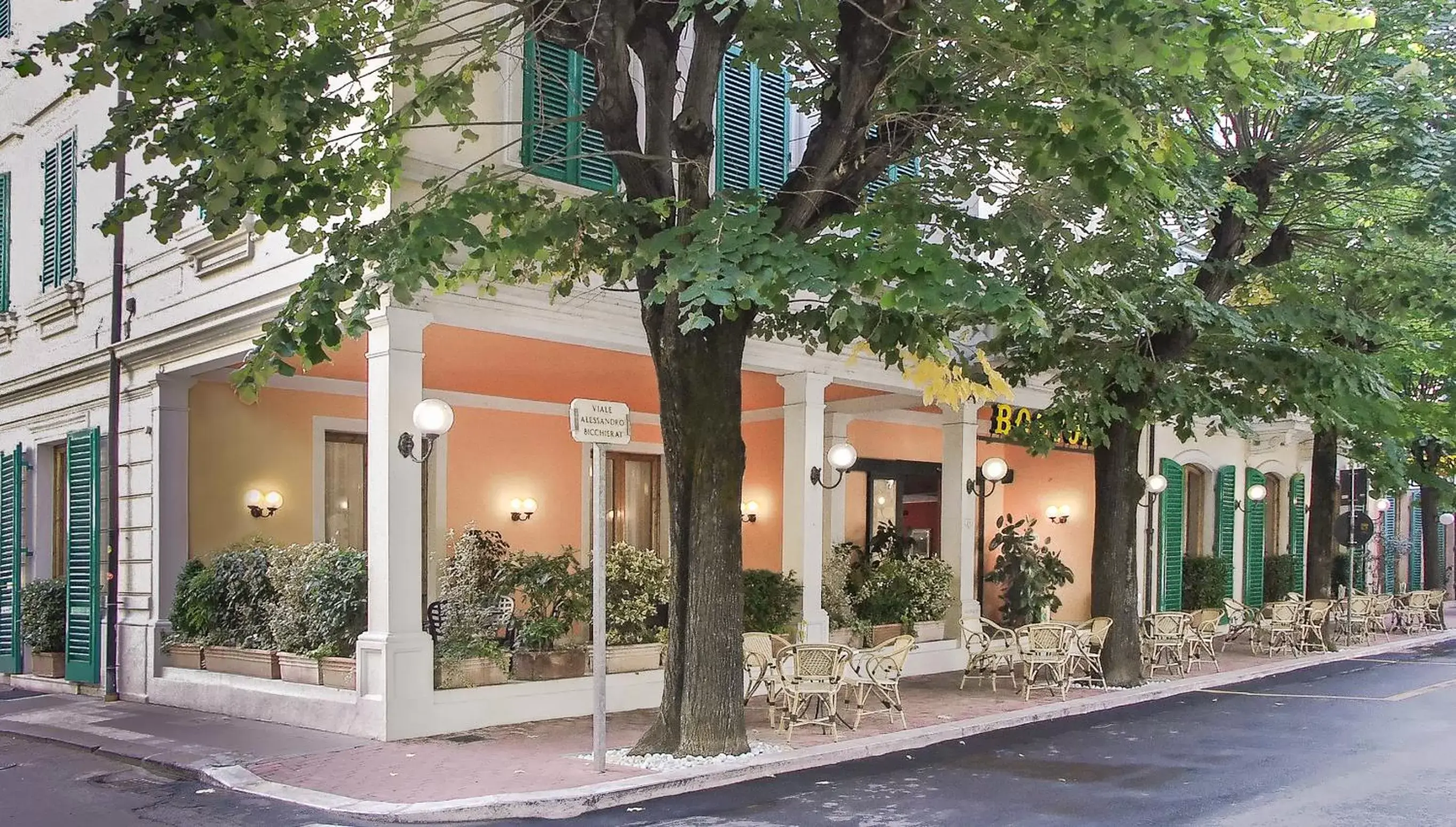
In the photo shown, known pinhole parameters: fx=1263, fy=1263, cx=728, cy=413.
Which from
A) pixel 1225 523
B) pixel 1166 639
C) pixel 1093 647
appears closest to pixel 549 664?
pixel 1093 647

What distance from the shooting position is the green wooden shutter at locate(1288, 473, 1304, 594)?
2706cm

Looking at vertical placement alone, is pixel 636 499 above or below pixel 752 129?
below

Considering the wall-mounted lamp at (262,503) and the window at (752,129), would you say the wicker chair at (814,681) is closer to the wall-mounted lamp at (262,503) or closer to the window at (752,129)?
the window at (752,129)

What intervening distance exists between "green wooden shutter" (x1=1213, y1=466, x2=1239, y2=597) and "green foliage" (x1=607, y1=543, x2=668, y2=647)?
1489cm

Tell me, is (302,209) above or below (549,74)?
below

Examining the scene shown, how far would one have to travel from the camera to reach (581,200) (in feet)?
30.6

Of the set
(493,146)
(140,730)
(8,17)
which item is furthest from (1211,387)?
(8,17)

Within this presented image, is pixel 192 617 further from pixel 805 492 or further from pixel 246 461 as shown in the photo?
pixel 805 492

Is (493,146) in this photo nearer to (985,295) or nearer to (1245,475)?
(985,295)

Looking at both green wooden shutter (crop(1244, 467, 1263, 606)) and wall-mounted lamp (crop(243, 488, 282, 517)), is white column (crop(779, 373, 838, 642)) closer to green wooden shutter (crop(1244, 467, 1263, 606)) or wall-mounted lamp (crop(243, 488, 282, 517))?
wall-mounted lamp (crop(243, 488, 282, 517))

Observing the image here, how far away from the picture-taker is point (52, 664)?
16.1m

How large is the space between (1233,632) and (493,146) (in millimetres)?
16213

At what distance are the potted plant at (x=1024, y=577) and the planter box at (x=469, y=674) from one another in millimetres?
8497

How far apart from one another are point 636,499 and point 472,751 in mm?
8856
